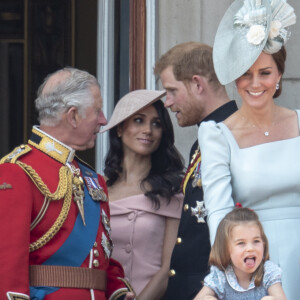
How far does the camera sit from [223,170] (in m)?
4.50

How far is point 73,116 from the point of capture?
4996mm

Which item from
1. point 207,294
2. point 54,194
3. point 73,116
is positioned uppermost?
point 73,116

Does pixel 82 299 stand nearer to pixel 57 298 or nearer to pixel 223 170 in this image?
pixel 57 298

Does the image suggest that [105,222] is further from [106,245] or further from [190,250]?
[190,250]

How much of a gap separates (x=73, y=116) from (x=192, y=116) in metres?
0.68

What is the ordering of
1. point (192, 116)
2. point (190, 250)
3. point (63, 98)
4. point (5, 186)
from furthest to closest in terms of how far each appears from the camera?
point (192, 116) → point (190, 250) → point (63, 98) → point (5, 186)

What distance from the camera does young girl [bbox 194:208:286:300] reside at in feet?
13.4

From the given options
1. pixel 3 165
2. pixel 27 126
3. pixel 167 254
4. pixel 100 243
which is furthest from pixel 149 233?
pixel 27 126

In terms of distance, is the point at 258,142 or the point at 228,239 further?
the point at 258,142

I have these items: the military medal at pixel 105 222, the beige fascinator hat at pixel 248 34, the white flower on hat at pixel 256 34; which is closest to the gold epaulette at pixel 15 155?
the military medal at pixel 105 222

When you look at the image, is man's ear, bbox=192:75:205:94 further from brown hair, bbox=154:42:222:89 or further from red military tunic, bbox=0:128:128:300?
red military tunic, bbox=0:128:128:300

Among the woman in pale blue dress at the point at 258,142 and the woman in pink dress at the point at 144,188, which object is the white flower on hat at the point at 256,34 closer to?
the woman in pale blue dress at the point at 258,142

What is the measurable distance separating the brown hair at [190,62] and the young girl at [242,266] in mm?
1430

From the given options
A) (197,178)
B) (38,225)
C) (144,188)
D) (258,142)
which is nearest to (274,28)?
(258,142)
